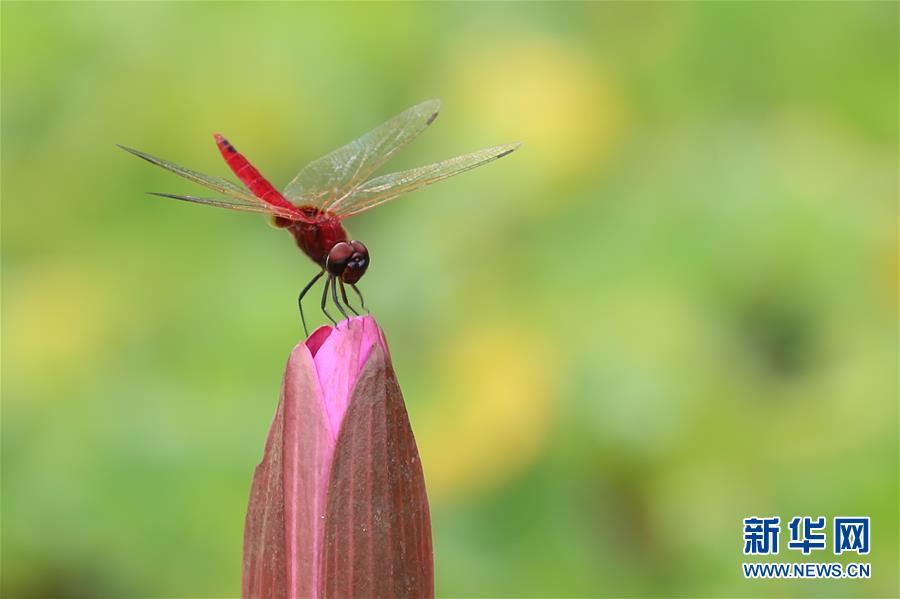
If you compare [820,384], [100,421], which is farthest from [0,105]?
[820,384]

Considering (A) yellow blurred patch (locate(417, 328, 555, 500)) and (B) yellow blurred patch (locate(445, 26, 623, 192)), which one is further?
(B) yellow blurred patch (locate(445, 26, 623, 192))

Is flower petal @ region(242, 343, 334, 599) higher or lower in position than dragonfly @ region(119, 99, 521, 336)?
lower

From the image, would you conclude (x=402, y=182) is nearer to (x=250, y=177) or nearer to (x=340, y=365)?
(x=250, y=177)

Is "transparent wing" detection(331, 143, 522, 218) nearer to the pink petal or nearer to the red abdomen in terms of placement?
the red abdomen

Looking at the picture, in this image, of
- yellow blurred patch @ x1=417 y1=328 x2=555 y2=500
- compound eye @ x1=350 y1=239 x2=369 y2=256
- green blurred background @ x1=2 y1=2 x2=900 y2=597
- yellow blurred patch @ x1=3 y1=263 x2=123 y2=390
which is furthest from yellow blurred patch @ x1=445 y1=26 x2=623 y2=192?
compound eye @ x1=350 y1=239 x2=369 y2=256

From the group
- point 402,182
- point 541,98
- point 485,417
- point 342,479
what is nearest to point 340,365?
point 342,479
